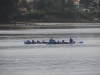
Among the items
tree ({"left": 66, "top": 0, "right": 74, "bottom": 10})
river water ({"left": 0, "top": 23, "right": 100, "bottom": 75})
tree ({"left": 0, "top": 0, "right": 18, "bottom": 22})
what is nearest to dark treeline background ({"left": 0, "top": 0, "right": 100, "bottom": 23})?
tree ({"left": 66, "top": 0, "right": 74, "bottom": 10})

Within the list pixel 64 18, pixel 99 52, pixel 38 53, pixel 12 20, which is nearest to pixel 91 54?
pixel 99 52

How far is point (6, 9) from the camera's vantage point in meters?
103

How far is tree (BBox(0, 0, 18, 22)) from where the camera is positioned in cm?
10350

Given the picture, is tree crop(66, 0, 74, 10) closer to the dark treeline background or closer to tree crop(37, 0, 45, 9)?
the dark treeline background

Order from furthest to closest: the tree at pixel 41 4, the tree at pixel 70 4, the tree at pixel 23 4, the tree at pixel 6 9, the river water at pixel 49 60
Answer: the tree at pixel 23 4, the tree at pixel 70 4, the tree at pixel 41 4, the tree at pixel 6 9, the river water at pixel 49 60

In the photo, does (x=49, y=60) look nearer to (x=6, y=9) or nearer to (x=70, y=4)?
(x=6, y=9)

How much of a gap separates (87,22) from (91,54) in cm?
8676

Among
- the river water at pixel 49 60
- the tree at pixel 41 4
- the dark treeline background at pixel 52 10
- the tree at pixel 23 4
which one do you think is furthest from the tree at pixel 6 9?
the river water at pixel 49 60

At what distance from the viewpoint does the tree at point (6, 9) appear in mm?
103500

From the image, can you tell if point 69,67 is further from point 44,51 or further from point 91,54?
point 44,51

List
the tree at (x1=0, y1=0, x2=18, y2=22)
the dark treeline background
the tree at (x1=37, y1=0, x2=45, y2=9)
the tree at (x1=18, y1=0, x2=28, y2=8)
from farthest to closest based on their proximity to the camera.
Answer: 1. the tree at (x1=18, y1=0, x2=28, y2=8)
2. the tree at (x1=37, y1=0, x2=45, y2=9)
3. the dark treeline background
4. the tree at (x1=0, y1=0, x2=18, y2=22)

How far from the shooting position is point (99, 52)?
43.0 m

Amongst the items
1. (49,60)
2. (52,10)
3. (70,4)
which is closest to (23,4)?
(52,10)

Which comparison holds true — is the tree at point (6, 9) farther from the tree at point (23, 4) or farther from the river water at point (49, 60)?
the river water at point (49, 60)
